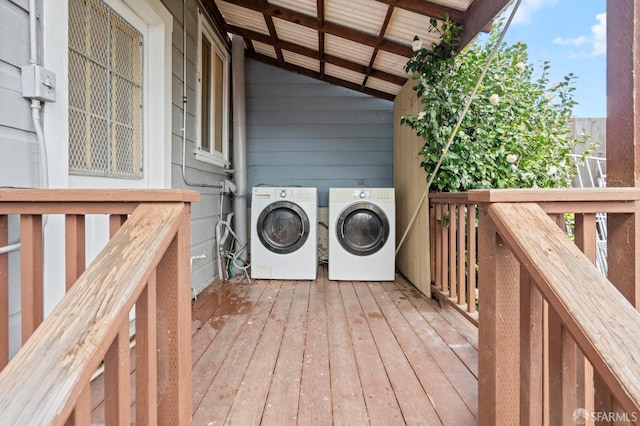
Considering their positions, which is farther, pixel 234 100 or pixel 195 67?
pixel 234 100

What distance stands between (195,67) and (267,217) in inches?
58.6

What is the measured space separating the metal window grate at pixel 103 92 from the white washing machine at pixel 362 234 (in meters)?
1.81

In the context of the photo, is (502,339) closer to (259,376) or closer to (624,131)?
(624,131)

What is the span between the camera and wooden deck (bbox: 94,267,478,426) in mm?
1263

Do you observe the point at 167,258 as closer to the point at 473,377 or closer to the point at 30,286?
the point at 30,286

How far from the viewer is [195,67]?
2730 millimetres

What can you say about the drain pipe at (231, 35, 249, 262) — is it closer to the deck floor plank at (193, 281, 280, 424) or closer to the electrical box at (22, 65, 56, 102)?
the deck floor plank at (193, 281, 280, 424)

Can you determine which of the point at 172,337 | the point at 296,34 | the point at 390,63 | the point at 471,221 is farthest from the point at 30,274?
the point at 390,63

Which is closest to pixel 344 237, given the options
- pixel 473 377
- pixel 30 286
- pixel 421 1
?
pixel 473 377

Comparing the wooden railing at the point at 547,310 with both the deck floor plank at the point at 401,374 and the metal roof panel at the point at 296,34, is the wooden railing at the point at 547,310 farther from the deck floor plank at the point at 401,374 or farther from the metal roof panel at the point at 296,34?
the metal roof panel at the point at 296,34

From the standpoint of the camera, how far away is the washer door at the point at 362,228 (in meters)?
3.13

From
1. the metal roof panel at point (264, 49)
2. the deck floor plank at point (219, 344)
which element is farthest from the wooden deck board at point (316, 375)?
the metal roof panel at point (264, 49)

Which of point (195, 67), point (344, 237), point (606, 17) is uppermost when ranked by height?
point (195, 67)

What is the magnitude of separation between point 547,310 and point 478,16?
77.2 inches
